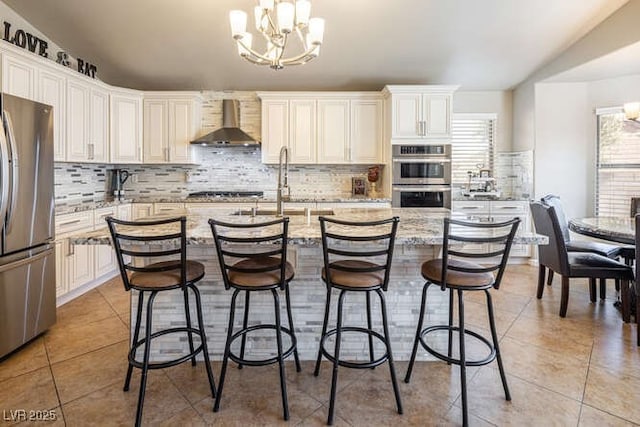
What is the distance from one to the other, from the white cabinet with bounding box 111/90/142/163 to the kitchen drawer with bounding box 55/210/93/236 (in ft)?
3.42

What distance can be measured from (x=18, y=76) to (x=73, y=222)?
4.48ft

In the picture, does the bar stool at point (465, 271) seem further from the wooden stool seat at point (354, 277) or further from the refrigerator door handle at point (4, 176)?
the refrigerator door handle at point (4, 176)

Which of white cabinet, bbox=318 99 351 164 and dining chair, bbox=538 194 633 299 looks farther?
white cabinet, bbox=318 99 351 164

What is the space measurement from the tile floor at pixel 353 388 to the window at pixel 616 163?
2331 millimetres

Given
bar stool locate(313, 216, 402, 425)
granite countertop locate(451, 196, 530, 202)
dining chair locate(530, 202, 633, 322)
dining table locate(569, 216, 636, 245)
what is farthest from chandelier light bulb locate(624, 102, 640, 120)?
bar stool locate(313, 216, 402, 425)

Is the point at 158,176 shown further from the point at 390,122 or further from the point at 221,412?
the point at 221,412

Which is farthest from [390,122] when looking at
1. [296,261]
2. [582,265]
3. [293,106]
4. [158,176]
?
[158,176]

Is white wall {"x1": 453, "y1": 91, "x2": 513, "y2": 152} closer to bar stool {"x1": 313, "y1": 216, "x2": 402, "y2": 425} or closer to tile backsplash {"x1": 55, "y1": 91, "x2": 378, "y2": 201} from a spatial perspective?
tile backsplash {"x1": 55, "y1": 91, "x2": 378, "y2": 201}

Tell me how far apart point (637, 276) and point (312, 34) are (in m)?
2.99

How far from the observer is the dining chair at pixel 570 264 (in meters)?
2.91

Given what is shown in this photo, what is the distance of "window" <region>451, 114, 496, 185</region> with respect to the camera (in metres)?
5.18

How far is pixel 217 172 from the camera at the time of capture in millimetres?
5090

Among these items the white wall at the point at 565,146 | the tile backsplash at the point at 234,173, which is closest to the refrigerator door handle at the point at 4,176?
the tile backsplash at the point at 234,173

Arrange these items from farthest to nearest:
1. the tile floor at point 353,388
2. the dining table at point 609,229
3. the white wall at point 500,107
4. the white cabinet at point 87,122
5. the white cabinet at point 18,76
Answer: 1. the white wall at point 500,107
2. the white cabinet at point 87,122
3. the white cabinet at point 18,76
4. the dining table at point 609,229
5. the tile floor at point 353,388
